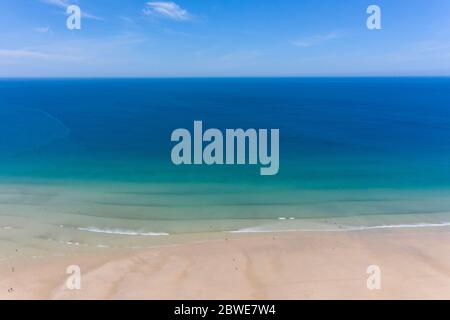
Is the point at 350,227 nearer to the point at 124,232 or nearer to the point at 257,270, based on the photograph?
the point at 257,270

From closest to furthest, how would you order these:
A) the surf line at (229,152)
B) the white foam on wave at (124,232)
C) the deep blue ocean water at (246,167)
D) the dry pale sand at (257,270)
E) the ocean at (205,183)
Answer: the dry pale sand at (257,270) < the white foam on wave at (124,232) < the ocean at (205,183) < the deep blue ocean water at (246,167) < the surf line at (229,152)

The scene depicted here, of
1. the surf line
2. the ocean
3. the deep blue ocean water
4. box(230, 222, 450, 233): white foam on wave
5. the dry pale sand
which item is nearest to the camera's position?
the dry pale sand

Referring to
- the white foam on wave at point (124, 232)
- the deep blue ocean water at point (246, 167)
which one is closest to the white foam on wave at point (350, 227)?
the deep blue ocean water at point (246, 167)

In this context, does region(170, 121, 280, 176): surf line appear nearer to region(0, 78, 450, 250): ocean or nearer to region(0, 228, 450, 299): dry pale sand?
region(0, 78, 450, 250): ocean

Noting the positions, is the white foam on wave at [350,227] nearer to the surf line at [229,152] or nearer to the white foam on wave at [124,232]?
the white foam on wave at [124,232]

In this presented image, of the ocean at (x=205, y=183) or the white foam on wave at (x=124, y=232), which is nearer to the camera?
the white foam on wave at (x=124, y=232)

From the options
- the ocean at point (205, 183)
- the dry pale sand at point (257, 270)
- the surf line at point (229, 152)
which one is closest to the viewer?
the dry pale sand at point (257, 270)

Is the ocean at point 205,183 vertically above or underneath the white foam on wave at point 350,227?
above

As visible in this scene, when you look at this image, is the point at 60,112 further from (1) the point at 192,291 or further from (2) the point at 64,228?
(1) the point at 192,291

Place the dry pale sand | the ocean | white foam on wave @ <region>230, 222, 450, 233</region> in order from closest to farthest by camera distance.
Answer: the dry pale sand, white foam on wave @ <region>230, 222, 450, 233</region>, the ocean

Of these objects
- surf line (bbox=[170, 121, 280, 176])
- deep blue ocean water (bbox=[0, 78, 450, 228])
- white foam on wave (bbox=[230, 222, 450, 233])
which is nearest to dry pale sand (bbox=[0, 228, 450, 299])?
white foam on wave (bbox=[230, 222, 450, 233])
